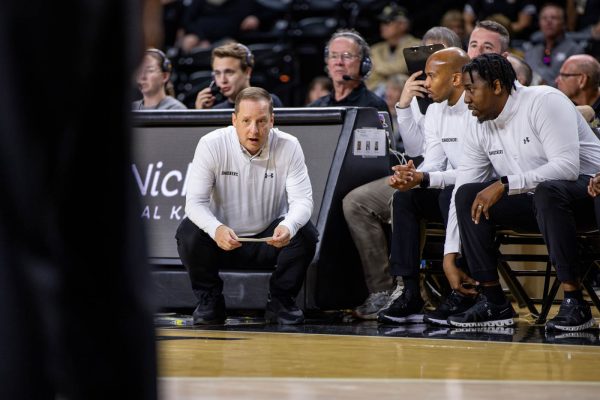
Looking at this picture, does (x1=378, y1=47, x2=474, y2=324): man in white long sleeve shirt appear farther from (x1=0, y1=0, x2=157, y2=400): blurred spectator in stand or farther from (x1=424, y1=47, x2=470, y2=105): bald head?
(x1=0, y1=0, x2=157, y2=400): blurred spectator in stand

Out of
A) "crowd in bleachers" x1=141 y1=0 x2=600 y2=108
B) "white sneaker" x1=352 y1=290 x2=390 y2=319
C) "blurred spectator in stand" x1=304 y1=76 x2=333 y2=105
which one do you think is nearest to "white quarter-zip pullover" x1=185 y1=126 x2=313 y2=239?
"white sneaker" x1=352 y1=290 x2=390 y2=319

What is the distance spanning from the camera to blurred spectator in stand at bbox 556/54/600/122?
6875mm

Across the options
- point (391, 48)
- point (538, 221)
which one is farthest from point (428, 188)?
point (391, 48)

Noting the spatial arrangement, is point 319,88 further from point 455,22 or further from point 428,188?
point 428,188

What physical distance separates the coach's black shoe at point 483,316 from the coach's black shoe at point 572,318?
13.2 inches

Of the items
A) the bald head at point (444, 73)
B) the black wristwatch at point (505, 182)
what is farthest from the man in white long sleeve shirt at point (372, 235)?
the black wristwatch at point (505, 182)

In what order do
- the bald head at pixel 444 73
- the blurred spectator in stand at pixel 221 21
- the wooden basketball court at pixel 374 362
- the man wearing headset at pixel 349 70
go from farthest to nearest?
1. the blurred spectator in stand at pixel 221 21
2. the man wearing headset at pixel 349 70
3. the bald head at pixel 444 73
4. the wooden basketball court at pixel 374 362

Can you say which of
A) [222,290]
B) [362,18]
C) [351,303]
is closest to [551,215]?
[351,303]

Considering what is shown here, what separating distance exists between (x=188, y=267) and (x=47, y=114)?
15.3 feet

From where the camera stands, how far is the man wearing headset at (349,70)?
7.04m

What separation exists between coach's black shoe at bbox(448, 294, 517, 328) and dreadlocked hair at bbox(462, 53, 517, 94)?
3.56ft

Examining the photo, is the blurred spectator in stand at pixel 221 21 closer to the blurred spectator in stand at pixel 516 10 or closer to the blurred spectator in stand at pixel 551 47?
the blurred spectator in stand at pixel 516 10

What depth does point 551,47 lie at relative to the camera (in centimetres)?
905

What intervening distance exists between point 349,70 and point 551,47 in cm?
270
